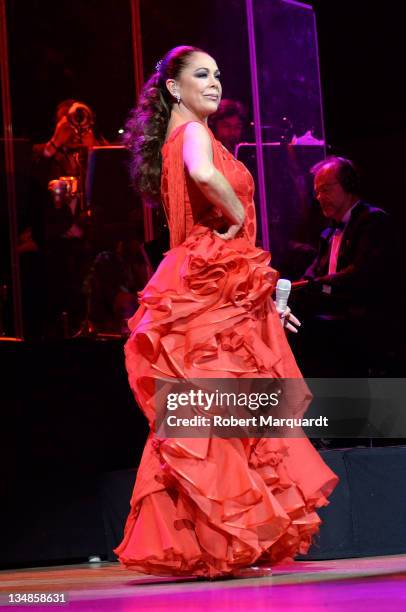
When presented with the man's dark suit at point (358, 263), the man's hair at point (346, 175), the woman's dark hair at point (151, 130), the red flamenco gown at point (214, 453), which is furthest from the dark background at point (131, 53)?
the red flamenco gown at point (214, 453)

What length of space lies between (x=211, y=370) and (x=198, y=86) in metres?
0.87

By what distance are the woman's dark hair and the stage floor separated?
120 cm

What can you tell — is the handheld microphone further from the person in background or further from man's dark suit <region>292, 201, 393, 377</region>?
the person in background

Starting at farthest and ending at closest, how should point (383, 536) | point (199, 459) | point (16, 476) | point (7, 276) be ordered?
point (7, 276)
point (16, 476)
point (383, 536)
point (199, 459)

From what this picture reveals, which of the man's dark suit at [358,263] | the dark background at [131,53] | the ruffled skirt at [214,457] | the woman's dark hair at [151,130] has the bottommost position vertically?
the ruffled skirt at [214,457]

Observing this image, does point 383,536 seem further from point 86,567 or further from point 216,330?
point 216,330

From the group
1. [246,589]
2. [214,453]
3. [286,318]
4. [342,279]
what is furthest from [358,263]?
[246,589]

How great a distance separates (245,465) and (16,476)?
151 centimetres

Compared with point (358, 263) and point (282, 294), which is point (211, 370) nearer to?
point (282, 294)

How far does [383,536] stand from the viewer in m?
3.89

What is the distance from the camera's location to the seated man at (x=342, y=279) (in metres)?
4.67

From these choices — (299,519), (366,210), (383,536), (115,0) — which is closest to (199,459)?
(299,519)

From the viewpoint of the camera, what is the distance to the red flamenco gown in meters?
2.88

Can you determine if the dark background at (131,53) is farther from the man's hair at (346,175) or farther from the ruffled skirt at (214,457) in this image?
the ruffled skirt at (214,457)
